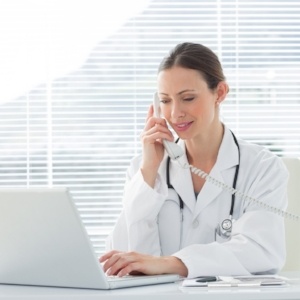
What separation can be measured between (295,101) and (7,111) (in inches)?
59.6

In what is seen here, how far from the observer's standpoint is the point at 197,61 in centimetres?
297

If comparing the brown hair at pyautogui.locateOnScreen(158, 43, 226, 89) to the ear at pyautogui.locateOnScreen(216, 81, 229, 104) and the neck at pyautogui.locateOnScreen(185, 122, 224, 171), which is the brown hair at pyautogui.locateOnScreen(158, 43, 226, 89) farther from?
the neck at pyautogui.locateOnScreen(185, 122, 224, 171)

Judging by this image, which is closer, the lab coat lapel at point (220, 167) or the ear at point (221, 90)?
the lab coat lapel at point (220, 167)

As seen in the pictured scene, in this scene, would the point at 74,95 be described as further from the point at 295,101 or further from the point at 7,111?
the point at 295,101

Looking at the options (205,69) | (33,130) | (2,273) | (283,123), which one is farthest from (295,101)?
(2,273)

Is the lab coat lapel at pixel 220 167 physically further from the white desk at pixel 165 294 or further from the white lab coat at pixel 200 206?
the white desk at pixel 165 294

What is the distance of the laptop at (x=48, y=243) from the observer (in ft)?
6.40

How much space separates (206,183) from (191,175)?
91 millimetres

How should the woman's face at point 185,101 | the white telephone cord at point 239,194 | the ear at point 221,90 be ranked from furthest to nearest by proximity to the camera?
the ear at point 221,90
the woman's face at point 185,101
the white telephone cord at point 239,194

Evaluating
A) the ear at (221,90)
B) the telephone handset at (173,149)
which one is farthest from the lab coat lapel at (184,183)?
the ear at (221,90)

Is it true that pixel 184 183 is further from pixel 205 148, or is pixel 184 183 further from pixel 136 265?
pixel 136 265

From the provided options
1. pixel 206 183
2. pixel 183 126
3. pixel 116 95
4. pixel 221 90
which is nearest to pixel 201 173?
pixel 206 183

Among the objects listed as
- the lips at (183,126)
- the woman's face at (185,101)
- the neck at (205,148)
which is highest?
the woman's face at (185,101)

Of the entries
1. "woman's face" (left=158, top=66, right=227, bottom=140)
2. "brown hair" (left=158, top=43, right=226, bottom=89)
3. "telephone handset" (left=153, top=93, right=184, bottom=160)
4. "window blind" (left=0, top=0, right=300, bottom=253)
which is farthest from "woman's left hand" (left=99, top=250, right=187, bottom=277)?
→ "window blind" (left=0, top=0, right=300, bottom=253)
